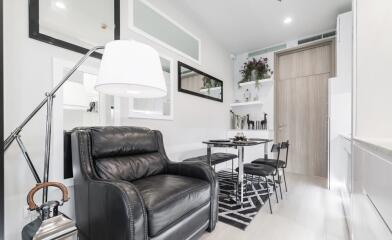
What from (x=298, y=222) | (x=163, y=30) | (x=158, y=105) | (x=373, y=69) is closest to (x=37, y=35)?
(x=158, y=105)

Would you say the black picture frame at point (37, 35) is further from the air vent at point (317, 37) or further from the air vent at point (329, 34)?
the air vent at point (329, 34)

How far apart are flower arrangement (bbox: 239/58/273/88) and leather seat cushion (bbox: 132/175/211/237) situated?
333 cm

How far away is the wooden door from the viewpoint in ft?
12.3

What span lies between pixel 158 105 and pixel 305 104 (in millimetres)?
3080

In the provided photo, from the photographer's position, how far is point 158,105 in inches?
107

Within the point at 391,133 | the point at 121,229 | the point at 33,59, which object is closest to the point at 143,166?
the point at 121,229

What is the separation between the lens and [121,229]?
115 cm

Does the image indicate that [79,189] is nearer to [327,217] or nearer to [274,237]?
[274,237]

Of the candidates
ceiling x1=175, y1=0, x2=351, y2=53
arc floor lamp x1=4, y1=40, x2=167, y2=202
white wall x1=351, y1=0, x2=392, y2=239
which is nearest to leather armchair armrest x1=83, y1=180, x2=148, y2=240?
arc floor lamp x1=4, y1=40, x2=167, y2=202

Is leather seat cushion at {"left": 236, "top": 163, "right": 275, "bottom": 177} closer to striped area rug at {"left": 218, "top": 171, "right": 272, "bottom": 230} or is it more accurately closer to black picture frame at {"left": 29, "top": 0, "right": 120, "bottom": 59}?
striped area rug at {"left": 218, "top": 171, "right": 272, "bottom": 230}

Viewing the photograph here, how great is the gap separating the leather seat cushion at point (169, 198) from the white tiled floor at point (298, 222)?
460 mm

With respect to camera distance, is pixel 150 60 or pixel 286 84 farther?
pixel 286 84

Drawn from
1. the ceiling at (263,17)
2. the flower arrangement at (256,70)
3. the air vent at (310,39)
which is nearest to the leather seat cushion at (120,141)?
the ceiling at (263,17)

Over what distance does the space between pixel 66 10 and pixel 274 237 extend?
2.82 meters
